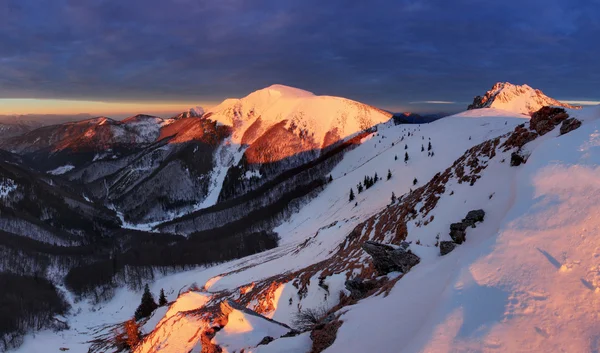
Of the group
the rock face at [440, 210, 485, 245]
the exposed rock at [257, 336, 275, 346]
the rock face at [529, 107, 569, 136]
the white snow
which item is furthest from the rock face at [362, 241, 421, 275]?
the rock face at [529, 107, 569, 136]

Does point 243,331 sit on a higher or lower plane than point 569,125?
lower

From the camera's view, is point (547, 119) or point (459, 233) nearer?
point (459, 233)

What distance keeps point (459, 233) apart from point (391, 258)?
13.8 feet

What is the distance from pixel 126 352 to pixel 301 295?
121 feet

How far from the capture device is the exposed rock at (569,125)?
887 inches

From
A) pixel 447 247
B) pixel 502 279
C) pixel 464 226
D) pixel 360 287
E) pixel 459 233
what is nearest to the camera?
pixel 502 279

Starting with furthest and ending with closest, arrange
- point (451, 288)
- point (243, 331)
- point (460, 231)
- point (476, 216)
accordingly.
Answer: point (476, 216) < point (460, 231) < point (243, 331) < point (451, 288)

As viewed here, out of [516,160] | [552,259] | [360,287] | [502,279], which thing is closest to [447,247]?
[360,287]

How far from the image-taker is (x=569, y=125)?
904 inches

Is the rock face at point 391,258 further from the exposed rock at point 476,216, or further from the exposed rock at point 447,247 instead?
the exposed rock at point 476,216

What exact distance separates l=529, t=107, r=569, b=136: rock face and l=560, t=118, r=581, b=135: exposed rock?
5.52ft

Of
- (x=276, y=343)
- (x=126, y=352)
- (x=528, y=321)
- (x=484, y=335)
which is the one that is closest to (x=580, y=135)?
(x=528, y=321)

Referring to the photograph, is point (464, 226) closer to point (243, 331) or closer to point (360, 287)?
point (360, 287)

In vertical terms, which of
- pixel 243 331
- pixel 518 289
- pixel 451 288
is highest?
pixel 518 289
